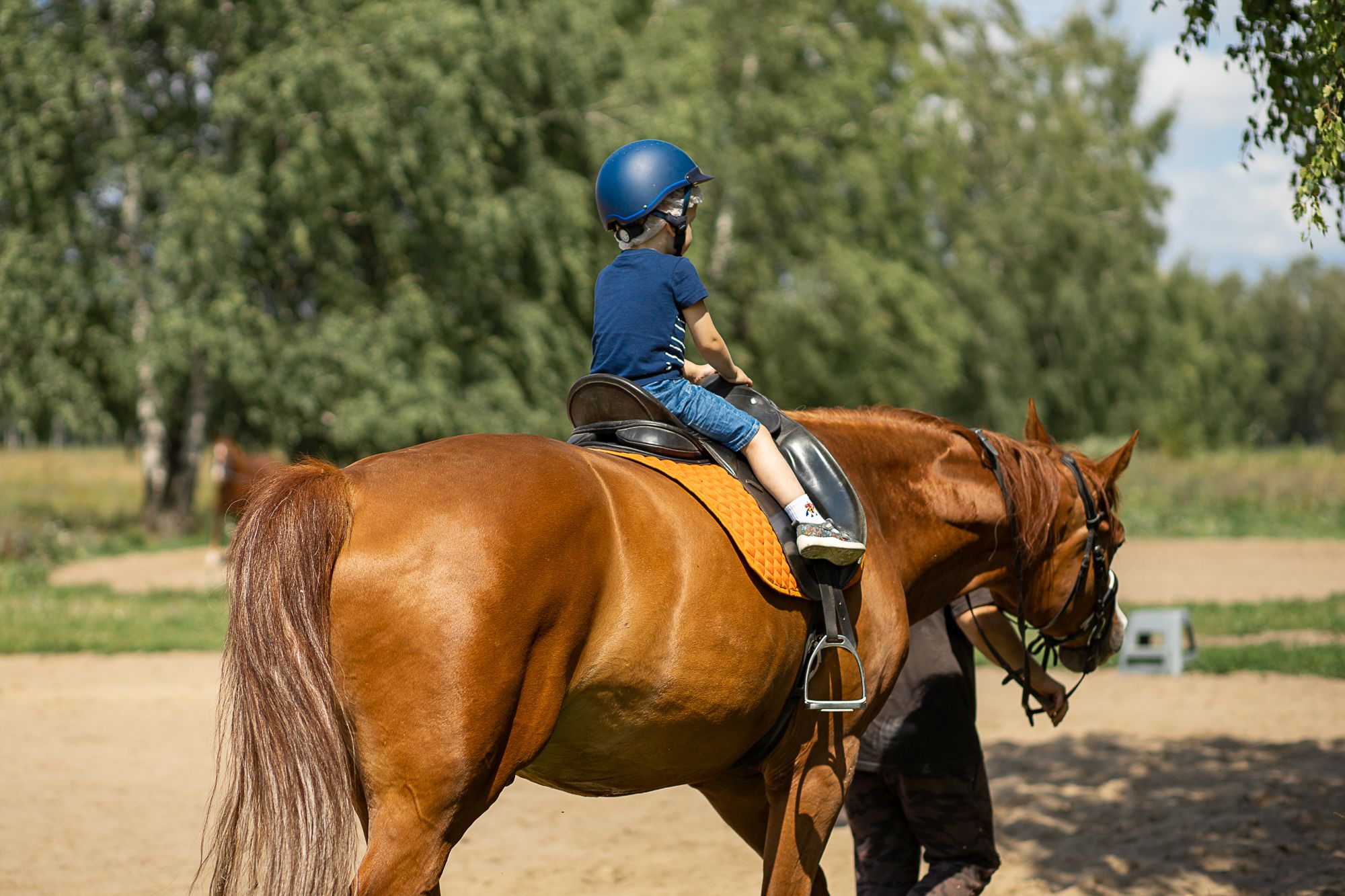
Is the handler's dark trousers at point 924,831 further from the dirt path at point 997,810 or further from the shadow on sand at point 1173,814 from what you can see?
the shadow on sand at point 1173,814

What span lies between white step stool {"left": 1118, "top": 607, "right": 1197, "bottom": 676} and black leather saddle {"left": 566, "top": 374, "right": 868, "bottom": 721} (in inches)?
299

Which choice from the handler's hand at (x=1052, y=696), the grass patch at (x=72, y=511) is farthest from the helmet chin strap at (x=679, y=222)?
the grass patch at (x=72, y=511)

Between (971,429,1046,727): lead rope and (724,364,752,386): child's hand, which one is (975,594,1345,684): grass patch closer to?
(971,429,1046,727): lead rope

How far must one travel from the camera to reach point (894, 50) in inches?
1209

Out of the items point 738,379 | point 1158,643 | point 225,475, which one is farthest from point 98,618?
point 738,379

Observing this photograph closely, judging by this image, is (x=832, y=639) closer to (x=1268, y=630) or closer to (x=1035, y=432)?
(x=1035, y=432)

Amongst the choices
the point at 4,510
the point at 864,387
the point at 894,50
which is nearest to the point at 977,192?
the point at 894,50

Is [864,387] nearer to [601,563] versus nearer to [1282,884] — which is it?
[1282,884]

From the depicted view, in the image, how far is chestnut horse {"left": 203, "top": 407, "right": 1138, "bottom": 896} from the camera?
255 centimetres

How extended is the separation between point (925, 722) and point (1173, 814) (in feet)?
9.82

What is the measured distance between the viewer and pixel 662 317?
3.26 m

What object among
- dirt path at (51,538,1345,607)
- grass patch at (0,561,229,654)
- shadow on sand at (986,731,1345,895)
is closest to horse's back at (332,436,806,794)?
shadow on sand at (986,731,1345,895)

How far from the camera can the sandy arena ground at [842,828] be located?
5488 millimetres

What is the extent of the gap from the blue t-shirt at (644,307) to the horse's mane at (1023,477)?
37.5 inches
